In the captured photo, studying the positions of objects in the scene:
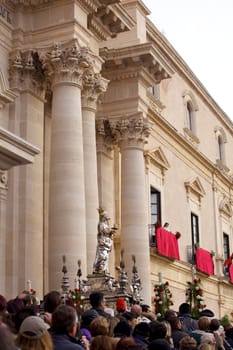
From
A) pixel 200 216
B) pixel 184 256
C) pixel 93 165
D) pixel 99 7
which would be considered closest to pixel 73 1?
pixel 99 7

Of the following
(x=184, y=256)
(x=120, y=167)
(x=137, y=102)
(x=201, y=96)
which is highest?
(x=201, y=96)

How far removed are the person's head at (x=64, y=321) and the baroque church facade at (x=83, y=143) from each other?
12.0 ft

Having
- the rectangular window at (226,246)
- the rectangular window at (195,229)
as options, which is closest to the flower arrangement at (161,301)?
the rectangular window at (195,229)

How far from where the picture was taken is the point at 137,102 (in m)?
22.2

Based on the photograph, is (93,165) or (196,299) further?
(196,299)

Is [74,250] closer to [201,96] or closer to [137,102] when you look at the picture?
[137,102]

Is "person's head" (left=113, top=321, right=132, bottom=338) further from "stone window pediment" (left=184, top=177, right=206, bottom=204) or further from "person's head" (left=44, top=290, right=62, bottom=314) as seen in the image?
"stone window pediment" (left=184, top=177, right=206, bottom=204)

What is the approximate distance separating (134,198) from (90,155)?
3162mm

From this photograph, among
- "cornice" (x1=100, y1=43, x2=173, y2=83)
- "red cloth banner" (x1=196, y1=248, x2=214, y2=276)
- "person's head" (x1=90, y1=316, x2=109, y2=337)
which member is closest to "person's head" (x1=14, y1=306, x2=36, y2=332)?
"person's head" (x1=90, y1=316, x2=109, y2=337)

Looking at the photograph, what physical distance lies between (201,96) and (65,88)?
1805 cm

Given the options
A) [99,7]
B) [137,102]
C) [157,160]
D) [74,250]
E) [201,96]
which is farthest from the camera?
[201,96]

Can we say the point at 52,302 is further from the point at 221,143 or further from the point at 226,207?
the point at 221,143

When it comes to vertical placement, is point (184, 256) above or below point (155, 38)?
below

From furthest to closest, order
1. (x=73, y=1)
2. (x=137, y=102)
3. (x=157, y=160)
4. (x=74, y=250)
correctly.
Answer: (x=157, y=160) → (x=137, y=102) → (x=73, y=1) → (x=74, y=250)
